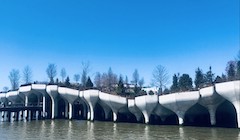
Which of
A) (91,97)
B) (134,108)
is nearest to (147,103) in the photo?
(134,108)

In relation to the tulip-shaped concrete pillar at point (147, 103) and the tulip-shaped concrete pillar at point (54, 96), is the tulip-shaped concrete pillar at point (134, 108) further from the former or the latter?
the tulip-shaped concrete pillar at point (54, 96)

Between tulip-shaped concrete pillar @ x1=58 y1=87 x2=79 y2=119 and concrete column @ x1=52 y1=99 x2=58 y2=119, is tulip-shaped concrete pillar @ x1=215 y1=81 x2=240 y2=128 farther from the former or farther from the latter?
concrete column @ x1=52 y1=99 x2=58 y2=119

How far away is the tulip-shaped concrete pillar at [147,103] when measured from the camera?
128 ft

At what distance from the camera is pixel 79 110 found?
2518 inches

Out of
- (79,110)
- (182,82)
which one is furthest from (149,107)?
(182,82)

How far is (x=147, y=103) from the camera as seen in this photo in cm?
3925

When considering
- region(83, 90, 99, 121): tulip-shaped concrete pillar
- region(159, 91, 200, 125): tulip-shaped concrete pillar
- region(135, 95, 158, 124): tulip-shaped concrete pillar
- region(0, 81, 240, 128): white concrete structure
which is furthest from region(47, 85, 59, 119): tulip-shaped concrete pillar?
region(159, 91, 200, 125): tulip-shaped concrete pillar

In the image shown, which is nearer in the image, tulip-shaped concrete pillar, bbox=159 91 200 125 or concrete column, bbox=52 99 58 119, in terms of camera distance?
tulip-shaped concrete pillar, bbox=159 91 200 125

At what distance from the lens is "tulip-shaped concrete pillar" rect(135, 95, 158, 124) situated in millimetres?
39156

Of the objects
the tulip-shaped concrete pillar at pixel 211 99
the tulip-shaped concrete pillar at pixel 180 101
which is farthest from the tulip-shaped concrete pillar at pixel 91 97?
the tulip-shaped concrete pillar at pixel 211 99

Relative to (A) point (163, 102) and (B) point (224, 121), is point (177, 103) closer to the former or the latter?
(A) point (163, 102)

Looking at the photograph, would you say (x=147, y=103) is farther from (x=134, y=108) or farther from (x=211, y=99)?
(x=211, y=99)

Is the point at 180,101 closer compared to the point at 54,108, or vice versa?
the point at 180,101

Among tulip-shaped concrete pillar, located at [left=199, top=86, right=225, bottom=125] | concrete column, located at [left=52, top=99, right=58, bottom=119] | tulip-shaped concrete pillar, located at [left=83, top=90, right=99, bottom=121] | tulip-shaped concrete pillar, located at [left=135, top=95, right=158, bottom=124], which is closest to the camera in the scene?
tulip-shaped concrete pillar, located at [left=199, top=86, right=225, bottom=125]
